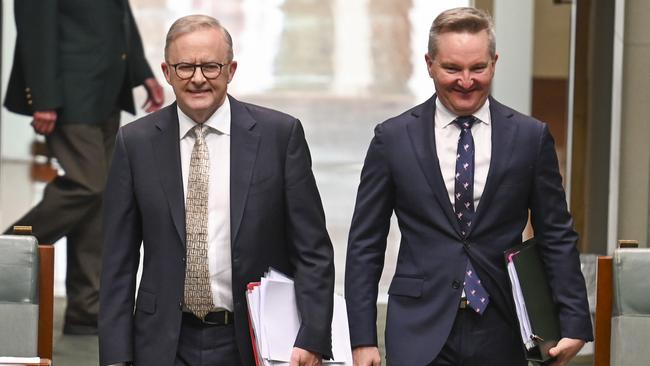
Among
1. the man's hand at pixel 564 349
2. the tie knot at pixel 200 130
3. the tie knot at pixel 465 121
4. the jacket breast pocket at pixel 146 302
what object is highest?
the tie knot at pixel 465 121

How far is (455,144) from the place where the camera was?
4.34 metres

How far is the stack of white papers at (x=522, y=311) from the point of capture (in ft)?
13.9

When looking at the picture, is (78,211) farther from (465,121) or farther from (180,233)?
(465,121)

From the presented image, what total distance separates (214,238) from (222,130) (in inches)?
11.7

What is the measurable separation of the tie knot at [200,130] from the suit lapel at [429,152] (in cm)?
56

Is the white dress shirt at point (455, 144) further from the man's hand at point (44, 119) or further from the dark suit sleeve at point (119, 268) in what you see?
the man's hand at point (44, 119)

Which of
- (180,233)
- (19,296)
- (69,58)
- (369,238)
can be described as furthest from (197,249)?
(69,58)

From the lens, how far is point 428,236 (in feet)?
14.2

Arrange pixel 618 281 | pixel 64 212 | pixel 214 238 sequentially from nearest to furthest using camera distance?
pixel 214 238 → pixel 618 281 → pixel 64 212

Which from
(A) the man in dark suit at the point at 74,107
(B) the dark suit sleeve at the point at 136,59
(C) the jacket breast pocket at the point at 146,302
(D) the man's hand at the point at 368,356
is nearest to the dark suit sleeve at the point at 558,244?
(D) the man's hand at the point at 368,356

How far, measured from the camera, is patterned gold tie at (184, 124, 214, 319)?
420cm

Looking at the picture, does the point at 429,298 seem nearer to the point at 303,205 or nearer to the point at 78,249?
the point at 303,205

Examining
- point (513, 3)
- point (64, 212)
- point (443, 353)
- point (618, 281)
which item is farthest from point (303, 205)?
point (513, 3)

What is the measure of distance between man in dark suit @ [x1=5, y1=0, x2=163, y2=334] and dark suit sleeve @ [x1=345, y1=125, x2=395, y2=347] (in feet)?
9.49
